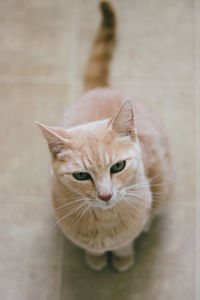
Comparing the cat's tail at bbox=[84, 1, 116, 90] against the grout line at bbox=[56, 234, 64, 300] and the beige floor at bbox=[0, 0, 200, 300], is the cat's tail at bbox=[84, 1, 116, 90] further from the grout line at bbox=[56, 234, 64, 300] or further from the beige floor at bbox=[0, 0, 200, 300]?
the grout line at bbox=[56, 234, 64, 300]

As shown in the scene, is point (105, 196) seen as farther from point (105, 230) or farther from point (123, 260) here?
point (123, 260)

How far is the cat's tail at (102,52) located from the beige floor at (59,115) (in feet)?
0.48

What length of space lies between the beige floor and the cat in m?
0.15

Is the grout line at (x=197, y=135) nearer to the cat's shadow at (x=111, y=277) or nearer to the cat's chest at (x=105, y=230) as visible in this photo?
the cat's shadow at (x=111, y=277)

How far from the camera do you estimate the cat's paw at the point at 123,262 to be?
158cm

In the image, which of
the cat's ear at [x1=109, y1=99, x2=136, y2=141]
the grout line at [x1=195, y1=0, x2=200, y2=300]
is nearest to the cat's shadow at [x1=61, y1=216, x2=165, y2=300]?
the grout line at [x1=195, y1=0, x2=200, y2=300]

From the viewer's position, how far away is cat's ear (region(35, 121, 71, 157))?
104cm

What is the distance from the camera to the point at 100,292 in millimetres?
1589

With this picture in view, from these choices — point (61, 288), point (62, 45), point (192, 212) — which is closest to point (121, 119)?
point (192, 212)

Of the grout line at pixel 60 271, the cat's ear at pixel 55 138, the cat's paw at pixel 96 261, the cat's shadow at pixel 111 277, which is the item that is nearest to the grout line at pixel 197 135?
the cat's shadow at pixel 111 277

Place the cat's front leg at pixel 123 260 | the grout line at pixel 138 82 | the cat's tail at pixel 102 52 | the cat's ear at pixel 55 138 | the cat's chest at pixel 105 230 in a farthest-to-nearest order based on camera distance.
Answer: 1. the grout line at pixel 138 82
2. the cat's tail at pixel 102 52
3. the cat's front leg at pixel 123 260
4. the cat's chest at pixel 105 230
5. the cat's ear at pixel 55 138

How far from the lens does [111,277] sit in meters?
1.61

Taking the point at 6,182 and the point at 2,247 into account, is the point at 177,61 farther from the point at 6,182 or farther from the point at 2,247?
the point at 2,247

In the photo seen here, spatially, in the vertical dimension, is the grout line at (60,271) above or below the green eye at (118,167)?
below
